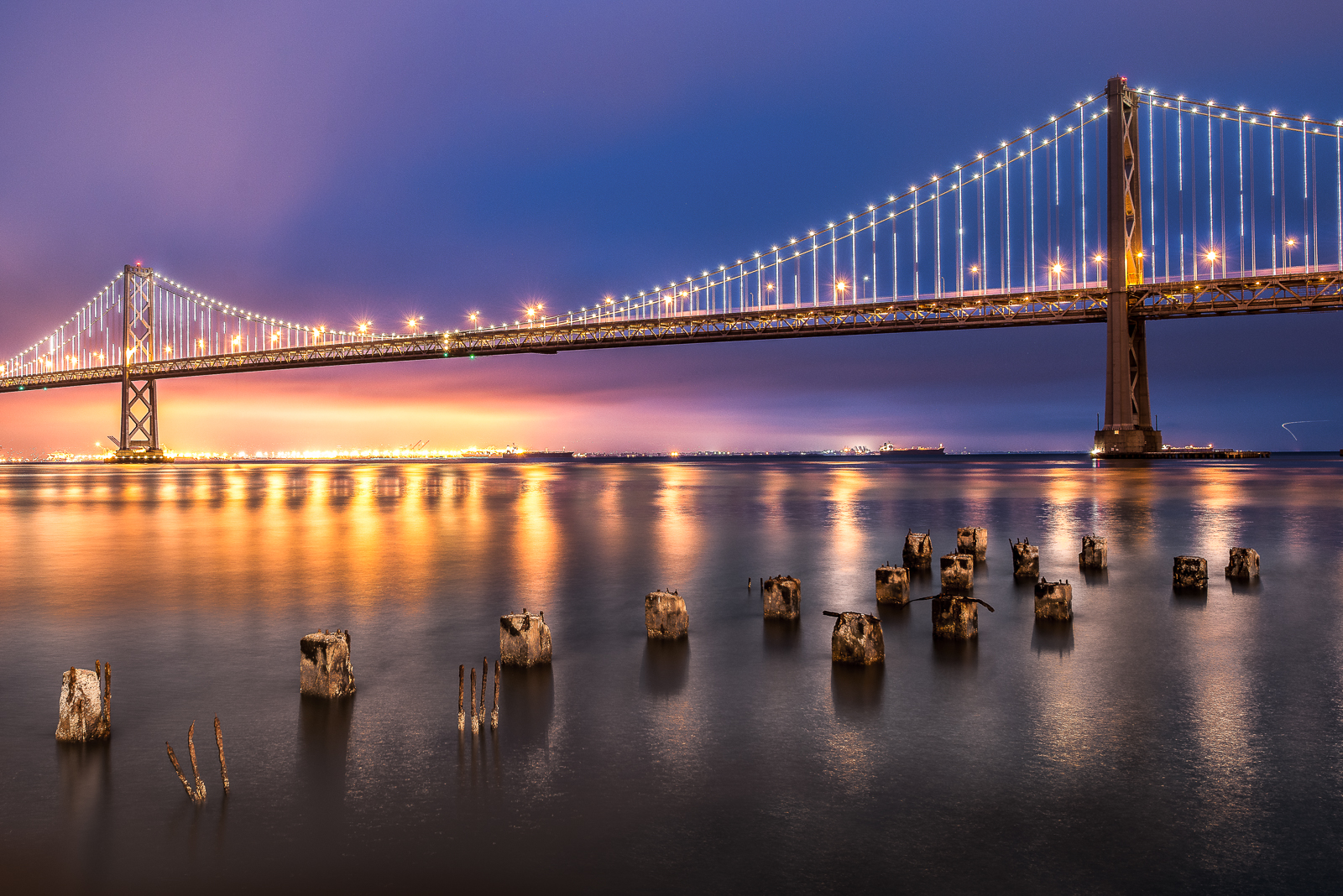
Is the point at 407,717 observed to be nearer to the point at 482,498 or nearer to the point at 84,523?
the point at 84,523

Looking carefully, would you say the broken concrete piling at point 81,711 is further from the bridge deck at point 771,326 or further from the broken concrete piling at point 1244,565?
the bridge deck at point 771,326

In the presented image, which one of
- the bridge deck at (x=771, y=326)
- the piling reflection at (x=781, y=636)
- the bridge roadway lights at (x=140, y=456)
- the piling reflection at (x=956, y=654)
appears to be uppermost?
the bridge deck at (x=771, y=326)

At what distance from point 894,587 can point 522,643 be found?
409 centimetres

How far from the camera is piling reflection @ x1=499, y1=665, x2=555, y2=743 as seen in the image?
179 inches

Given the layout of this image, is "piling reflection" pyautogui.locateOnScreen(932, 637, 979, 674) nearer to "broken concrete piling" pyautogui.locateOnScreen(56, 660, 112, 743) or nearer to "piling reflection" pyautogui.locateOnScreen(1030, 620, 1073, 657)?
"piling reflection" pyautogui.locateOnScreen(1030, 620, 1073, 657)

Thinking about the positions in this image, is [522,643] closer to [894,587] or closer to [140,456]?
[894,587]

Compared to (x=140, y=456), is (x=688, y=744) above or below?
below

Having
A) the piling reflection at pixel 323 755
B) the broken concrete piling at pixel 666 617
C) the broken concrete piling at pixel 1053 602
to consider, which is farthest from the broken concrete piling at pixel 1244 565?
the piling reflection at pixel 323 755

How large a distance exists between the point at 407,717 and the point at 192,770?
1141 mm

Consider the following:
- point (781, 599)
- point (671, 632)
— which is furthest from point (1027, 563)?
point (671, 632)

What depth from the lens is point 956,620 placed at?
662 centimetres

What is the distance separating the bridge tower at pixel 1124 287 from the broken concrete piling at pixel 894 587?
4015 centimetres

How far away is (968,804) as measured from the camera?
3592 millimetres

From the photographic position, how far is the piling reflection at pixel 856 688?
4961mm
